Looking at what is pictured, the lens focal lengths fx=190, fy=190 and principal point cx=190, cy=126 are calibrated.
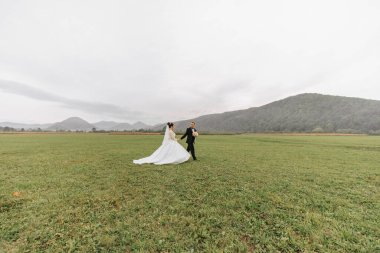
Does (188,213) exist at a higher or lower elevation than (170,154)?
lower

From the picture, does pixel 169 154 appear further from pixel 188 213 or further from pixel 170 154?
pixel 188 213

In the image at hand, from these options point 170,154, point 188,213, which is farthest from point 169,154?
point 188,213

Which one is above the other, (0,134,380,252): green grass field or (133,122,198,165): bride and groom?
(133,122,198,165): bride and groom

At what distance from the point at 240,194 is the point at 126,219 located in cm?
475

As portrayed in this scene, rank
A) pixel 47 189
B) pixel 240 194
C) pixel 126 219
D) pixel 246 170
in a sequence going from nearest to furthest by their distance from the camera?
pixel 126 219
pixel 240 194
pixel 47 189
pixel 246 170

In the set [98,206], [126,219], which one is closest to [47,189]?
[98,206]

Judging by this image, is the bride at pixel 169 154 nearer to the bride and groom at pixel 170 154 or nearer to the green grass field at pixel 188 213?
the bride and groom at pixel 170 154

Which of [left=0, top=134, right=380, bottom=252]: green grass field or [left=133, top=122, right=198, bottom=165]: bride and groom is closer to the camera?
[left=0, top=134, right=380, bottom=252]: green grass field

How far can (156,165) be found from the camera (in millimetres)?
14641

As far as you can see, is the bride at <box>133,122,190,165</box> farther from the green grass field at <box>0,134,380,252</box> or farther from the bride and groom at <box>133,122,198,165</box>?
the green grass field at <box>0,134,380,252</box>

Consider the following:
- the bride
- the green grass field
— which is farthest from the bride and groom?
the green grass field

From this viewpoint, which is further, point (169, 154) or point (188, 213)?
point (169, 154)

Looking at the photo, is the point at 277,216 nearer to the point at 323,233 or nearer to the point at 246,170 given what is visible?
the point at 323,233

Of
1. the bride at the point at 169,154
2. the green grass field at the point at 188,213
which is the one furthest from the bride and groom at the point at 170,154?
the green grass field at the point at 188,213
